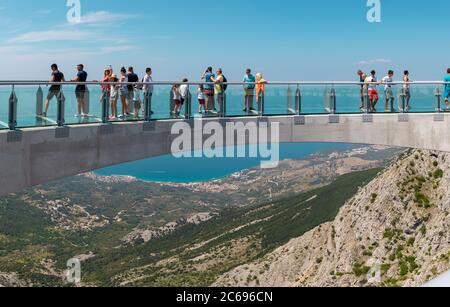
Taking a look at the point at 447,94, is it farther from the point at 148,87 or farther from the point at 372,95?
the point at 148,87

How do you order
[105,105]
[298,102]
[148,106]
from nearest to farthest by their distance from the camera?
[105,105] → [148,106] → [298,102]

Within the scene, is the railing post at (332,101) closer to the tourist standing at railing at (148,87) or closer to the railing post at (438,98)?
the railing post at (438,98)

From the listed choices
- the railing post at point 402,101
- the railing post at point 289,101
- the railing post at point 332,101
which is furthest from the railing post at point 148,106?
the railing post at point 402,101

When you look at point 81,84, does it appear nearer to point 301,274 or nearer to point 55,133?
point 55,133

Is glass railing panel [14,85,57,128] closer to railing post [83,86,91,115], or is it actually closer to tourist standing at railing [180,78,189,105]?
railing post [83,86,91,115]

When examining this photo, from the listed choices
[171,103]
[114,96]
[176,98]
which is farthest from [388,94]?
[114,96]
